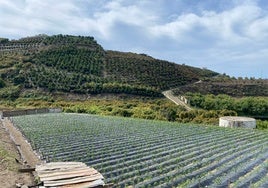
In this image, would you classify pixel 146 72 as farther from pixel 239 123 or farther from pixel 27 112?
pixel 239 123

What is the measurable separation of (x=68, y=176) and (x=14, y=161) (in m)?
5.27

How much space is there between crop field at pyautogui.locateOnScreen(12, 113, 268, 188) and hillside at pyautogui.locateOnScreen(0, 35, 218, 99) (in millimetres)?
41942

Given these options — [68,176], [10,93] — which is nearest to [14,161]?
[68,176]

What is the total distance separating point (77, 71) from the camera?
252 feet

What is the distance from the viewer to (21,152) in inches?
722

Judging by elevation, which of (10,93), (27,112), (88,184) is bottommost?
(88,184)

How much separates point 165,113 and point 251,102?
57.9 feet

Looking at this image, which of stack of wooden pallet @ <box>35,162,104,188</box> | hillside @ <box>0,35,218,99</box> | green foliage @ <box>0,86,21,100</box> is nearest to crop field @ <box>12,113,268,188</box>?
stack of wooden pallet @ <box>35,162,104,188</box>

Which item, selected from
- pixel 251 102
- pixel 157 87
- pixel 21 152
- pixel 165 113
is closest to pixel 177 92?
pixel 157 87

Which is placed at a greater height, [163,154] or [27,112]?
[27,112]

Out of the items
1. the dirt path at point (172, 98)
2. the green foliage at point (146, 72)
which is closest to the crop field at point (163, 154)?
the dirt path at point (172, 98)

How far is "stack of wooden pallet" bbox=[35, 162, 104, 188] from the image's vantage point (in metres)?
11.0

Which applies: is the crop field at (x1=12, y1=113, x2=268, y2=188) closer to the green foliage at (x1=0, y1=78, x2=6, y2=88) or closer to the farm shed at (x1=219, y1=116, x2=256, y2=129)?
the farm shed at (x1=219, y1=116, x2=256, y2=129)

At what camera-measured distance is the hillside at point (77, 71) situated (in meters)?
67.2
